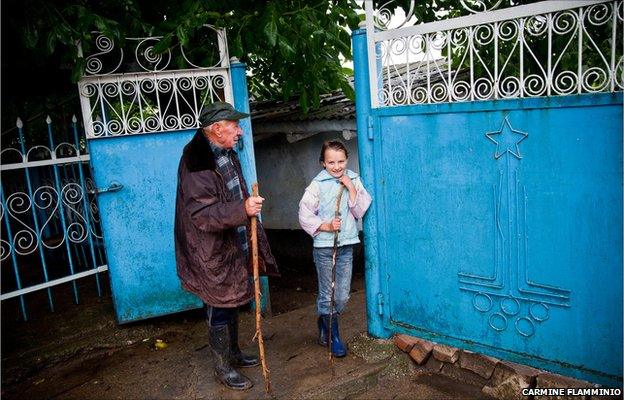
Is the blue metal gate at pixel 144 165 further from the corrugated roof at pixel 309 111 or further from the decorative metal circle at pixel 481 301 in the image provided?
the decorative metal circle at pixel 481 301

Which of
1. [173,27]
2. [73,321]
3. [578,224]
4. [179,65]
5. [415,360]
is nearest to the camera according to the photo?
[578,224]

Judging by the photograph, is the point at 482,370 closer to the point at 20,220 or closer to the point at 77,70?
the point at 77,70

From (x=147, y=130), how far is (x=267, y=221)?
3.40 m

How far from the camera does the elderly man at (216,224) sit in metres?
3.00

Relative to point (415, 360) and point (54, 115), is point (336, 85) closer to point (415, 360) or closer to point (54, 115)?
point (415, 360)

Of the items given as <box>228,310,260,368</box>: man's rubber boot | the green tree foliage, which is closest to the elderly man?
<box>228,310,260,368</box>: man's rubber boot

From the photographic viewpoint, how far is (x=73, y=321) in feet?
15.0

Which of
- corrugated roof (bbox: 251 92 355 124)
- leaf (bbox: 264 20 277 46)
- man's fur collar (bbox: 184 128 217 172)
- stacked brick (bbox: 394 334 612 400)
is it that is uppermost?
leaf (bbox: 264 20 277 46)

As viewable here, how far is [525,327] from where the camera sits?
3113mm

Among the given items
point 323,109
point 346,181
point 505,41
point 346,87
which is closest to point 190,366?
point 346,181

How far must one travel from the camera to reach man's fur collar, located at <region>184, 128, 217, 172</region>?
307cm

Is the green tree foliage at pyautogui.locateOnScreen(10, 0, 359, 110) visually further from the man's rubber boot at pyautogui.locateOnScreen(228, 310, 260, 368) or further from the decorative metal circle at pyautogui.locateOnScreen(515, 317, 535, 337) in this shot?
the decorative metal circle at pyautogui.locateOnScreen(515, 317, 535, 337)

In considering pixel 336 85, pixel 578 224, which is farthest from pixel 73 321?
pixel 578 224

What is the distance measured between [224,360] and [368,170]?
169cm
